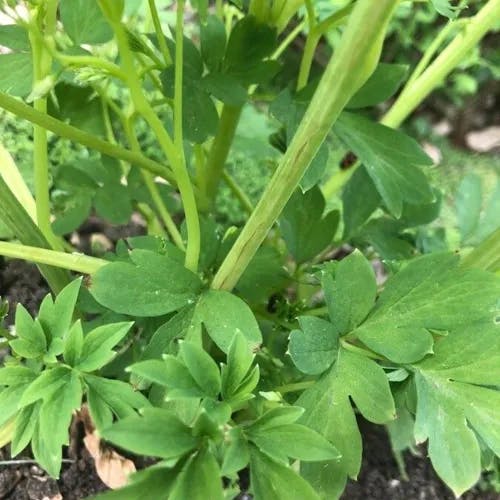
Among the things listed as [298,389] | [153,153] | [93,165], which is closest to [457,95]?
[153,153]

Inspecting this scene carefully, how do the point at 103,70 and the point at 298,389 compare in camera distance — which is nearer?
the point at 103,70

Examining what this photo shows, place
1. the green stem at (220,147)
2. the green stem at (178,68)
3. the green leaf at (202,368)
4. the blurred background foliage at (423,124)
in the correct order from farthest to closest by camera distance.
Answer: the blurred background foliage at (423,124) → the green stem at (220,147) → the green stem at (178,68) → the green leaf at (202,368)

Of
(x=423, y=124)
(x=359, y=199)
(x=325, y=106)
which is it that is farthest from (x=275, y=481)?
(x=423, y=124)

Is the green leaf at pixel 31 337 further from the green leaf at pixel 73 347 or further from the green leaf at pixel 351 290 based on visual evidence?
the green leaf at pixel 351 290

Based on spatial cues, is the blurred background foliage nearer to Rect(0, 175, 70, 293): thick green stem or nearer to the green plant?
the green plant

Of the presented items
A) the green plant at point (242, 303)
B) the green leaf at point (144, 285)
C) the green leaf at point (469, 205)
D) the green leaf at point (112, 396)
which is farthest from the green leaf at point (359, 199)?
the green leaf at point (112, 396)

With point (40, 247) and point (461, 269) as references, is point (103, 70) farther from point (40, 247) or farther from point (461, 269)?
point (461, 269)

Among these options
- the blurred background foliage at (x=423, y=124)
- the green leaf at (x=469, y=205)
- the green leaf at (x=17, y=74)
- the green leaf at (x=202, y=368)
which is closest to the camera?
the green leaf at (x=202, y=368)
